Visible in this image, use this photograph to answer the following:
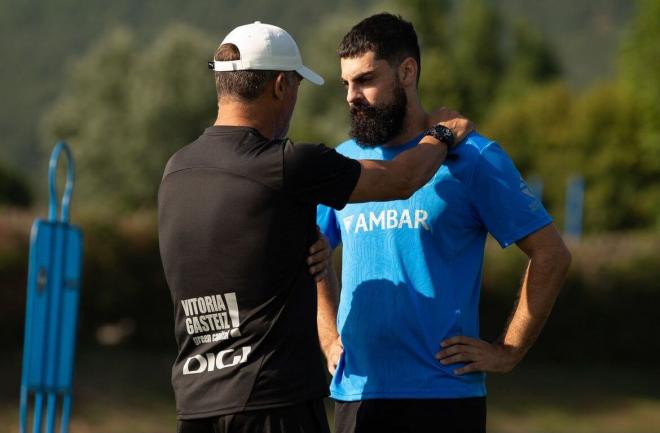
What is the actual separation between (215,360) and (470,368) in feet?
3.31

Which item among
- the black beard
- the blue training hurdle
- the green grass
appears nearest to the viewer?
the black beard

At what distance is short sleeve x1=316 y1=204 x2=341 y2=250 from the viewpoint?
16.0 ft

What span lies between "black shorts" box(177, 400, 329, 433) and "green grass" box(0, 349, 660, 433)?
11.1 metres

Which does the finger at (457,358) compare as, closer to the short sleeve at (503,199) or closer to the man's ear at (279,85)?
the short sleeve at (503,199)

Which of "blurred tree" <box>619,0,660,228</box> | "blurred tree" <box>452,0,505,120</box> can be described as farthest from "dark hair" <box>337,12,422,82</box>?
"blurred tree" <box>452,0,505,120</box>

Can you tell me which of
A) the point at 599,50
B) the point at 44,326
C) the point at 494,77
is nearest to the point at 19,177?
the point at 494,77

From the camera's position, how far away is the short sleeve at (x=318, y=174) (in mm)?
3777

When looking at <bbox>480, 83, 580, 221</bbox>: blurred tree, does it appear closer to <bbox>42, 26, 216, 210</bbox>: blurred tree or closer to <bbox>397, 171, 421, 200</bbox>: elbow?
<bbox>42, 26, 216, 210</bbox>: blurred tree

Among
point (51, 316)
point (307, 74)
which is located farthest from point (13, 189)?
point (307, 74)

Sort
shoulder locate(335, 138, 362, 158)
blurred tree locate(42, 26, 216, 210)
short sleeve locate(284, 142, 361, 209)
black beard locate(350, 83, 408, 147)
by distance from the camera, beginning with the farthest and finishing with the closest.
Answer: blurred tree locate(42, 26, 216, 210) < shoulder locate(335, 138, 362, 158) < black beard locate(350, 83, 408, 147) < short sleeve locate(284, 142, 361, 209)

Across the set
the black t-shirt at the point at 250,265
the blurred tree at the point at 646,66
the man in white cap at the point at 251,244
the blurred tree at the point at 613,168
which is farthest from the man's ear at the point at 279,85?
the blurred tree at the point at 613,168

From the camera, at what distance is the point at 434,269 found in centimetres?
440

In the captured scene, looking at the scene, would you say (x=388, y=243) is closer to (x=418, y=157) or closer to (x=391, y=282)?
(x=391, y=282)

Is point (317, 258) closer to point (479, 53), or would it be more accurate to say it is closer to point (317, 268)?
point (317, 268)
